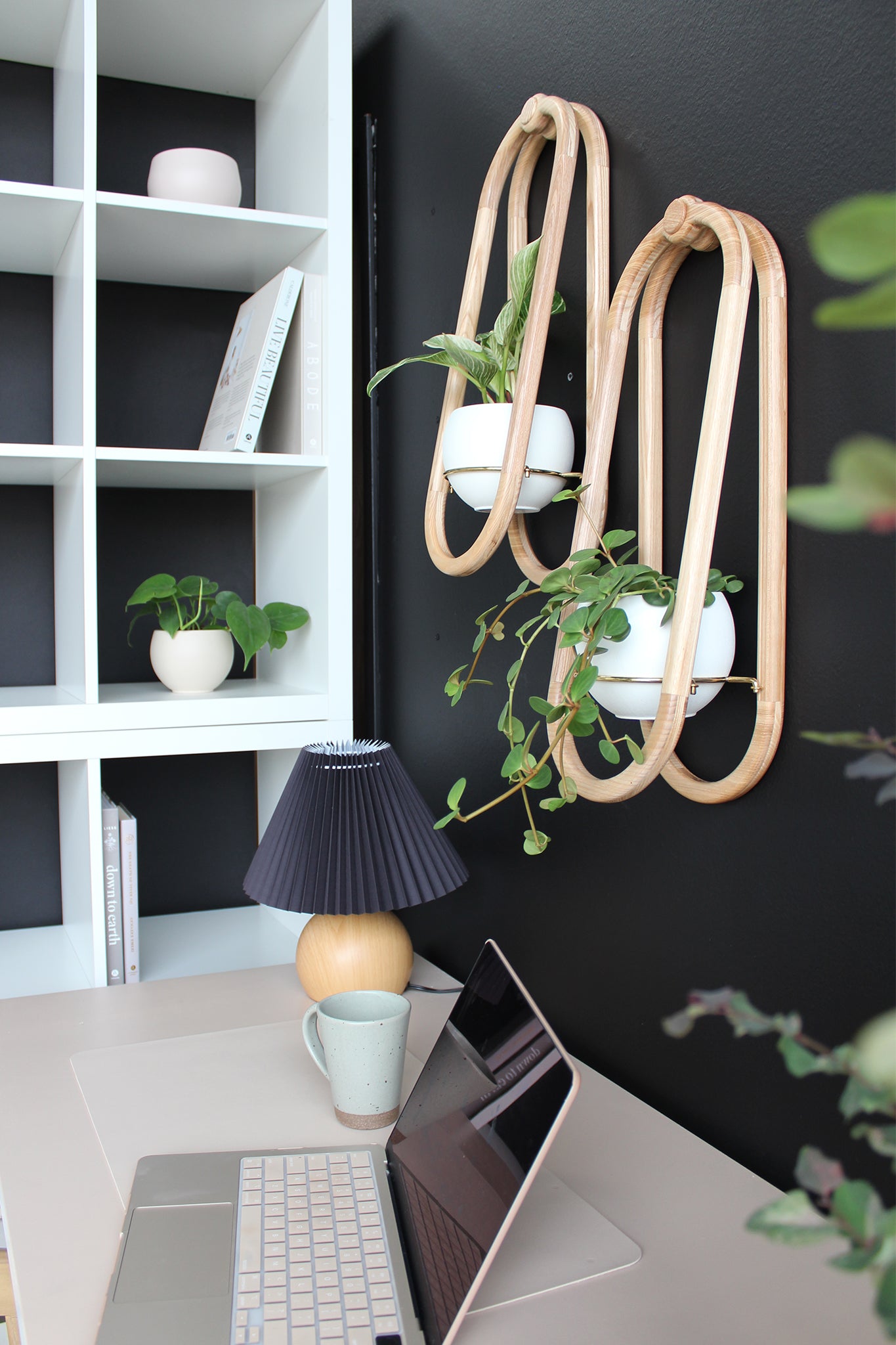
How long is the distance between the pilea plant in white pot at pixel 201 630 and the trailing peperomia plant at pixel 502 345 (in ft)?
1.98

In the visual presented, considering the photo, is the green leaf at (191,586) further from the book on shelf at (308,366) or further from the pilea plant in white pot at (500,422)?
the pilea plant in white pot at (500,422)

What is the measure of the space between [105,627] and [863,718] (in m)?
1.42

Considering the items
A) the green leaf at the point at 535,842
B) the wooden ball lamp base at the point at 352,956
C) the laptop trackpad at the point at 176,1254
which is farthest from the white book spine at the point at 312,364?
the laptop trackpad at the point at 176,1254

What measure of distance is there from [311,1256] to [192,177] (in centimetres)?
147

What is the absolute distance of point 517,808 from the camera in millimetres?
1341

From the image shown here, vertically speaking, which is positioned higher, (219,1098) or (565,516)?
(565,516)

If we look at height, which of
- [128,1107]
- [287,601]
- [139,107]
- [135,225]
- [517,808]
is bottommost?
[128,1107]

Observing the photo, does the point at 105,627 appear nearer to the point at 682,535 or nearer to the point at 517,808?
the point at 517,808

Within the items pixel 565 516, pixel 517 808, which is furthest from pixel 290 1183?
pixel 565 516

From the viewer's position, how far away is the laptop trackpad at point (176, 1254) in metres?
0.75

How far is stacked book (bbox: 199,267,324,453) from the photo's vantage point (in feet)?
5.35

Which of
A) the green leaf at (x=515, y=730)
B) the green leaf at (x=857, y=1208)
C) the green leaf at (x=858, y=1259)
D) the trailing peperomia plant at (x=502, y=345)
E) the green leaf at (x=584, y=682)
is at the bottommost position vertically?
the green leaf at (x=858, y=1259)

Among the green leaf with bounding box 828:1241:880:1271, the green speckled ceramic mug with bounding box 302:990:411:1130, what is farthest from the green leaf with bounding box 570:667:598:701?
the green leaf with bounding box 828:1241:880:1271

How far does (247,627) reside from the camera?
1633 mm
